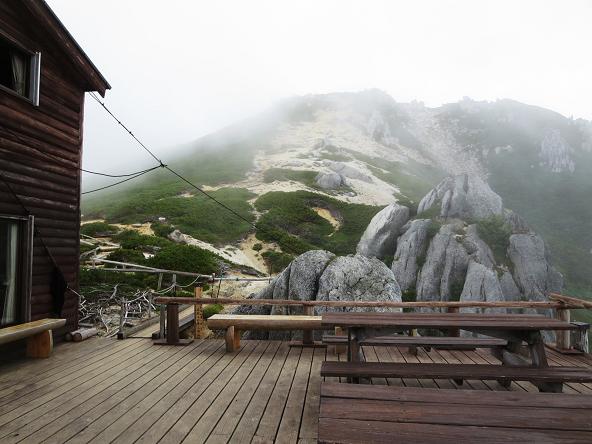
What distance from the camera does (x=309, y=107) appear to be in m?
109

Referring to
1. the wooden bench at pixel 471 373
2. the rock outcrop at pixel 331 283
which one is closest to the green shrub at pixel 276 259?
the rock outcrop at pixel 331 283

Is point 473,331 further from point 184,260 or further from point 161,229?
point 161,229

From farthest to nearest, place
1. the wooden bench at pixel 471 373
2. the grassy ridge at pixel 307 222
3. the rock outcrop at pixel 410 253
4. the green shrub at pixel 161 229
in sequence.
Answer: the grassy ridge at pixel 307 222, the green shrub at pixel 161 229, the rock outcrop at pixel 410 253, the wooden bench at pixel 471 373

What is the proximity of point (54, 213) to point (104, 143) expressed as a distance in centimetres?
11984

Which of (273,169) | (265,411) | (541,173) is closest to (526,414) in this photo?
(265,411)

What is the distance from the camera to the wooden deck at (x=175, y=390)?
158 inches

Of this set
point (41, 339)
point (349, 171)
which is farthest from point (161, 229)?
point (349, 171)

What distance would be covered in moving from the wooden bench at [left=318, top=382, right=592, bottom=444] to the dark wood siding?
270 inches

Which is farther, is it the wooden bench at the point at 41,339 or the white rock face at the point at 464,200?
the white rock face at the point at 464,200

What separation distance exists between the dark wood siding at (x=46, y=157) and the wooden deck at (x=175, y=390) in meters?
1.75

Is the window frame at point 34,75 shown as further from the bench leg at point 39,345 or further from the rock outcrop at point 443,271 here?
the rock outcrop at point 443,271

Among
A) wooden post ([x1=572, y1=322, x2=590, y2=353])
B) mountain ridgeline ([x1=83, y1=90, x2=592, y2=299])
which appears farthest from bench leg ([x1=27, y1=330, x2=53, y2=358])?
mountain ridgeline ([x1=83, y1=90, x2=592, y2=299])

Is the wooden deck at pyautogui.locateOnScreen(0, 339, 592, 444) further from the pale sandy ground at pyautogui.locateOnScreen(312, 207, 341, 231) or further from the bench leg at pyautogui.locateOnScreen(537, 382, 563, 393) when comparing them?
the pale sandy ground at pyautogui.locateOnScreen(312, 207, 341, 231)

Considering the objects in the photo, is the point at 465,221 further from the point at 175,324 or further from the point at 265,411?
the point at 265,411
